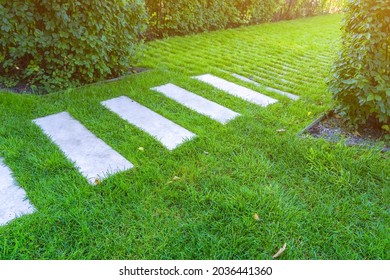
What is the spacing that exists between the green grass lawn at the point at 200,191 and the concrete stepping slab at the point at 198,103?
0.42ft

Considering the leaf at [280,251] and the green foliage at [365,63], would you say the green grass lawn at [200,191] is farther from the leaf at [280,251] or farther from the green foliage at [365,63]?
the green foliage at [365,63]

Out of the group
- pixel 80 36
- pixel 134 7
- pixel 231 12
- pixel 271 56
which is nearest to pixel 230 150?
pixel 80 36

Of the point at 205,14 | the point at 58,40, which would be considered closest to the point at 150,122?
the point at 58,40

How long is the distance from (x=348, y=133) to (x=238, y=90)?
147cm

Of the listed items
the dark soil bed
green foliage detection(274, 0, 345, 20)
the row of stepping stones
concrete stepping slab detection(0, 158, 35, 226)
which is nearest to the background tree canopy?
the row of stepping stones

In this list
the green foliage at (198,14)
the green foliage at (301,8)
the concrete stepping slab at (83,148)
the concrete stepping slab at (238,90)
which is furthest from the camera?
the green foliage at (301,8)

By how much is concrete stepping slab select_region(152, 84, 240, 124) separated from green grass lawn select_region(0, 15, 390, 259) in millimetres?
127

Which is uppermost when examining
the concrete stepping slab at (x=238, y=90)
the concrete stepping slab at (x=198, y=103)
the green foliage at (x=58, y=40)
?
the green foliage at (x=58, y=40)

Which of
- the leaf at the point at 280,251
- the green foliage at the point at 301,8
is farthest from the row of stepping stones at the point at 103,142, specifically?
the green foliage at the point at 301,8

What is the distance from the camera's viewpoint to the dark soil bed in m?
2.77

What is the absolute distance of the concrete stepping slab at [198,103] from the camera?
10.4 feet
